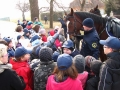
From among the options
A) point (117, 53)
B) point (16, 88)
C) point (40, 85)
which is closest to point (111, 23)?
point (117, 53)

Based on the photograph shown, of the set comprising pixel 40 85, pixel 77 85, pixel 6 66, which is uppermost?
pixel 6 66

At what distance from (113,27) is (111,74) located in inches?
92.3

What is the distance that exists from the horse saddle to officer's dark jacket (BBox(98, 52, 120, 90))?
206 cm

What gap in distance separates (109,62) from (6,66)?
1.49 metres

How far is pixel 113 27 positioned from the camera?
4898 millimetres

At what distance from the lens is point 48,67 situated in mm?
3225

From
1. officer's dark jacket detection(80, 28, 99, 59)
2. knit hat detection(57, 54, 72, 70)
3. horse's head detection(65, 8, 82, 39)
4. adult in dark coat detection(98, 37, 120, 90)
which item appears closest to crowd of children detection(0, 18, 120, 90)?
knit hat detection(57, 54, 72, 70)

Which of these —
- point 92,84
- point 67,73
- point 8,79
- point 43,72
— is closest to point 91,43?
point 92,84

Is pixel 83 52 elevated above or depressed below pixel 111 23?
below

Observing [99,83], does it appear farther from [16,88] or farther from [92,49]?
[92,49]

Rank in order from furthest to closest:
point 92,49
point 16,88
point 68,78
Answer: point 92,49 → point 16,88 → point 68,78

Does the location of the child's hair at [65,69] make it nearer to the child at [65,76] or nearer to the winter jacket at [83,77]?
the child at [65,76]

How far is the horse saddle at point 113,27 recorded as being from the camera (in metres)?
4.80

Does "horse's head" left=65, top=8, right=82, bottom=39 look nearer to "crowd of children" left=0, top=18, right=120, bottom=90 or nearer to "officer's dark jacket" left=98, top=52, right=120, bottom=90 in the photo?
"crowd of children" left=0, top=18, right=120, bottom=90
